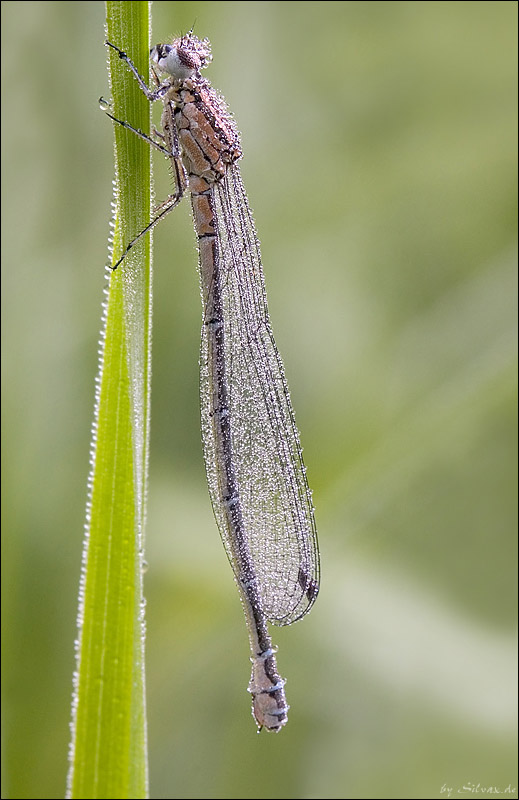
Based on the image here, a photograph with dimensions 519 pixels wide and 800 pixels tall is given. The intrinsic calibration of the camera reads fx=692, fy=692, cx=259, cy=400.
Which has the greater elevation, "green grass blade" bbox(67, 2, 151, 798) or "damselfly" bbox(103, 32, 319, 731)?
"damselfly" bbox(103, 32, 319, 731)

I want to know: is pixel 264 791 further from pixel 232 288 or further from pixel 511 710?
pixel 232 288

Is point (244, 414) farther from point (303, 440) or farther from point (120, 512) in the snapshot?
point (120, 512)

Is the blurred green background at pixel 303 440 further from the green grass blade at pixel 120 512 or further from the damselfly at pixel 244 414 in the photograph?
the green grass blade at pixel 120 512

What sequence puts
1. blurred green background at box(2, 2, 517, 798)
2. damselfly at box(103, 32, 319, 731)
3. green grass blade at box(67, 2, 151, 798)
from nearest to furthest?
green grass blade at box(67, 2, 151, 798), damselfly at box(103, 32, 319, 731), blurred green background at box(2, 2, 517, 798)

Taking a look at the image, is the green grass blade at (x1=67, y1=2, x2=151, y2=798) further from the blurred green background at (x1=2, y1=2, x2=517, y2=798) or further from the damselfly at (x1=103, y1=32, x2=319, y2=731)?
the blurred green background at (x1=2, y1=2, x2=517, y2=798)

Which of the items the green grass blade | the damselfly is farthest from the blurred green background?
the green grass blade

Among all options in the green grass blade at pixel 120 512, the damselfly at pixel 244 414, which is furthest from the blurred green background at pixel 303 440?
A: the green grass blade at pixel 120 512

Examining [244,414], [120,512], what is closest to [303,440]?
[244,414]
